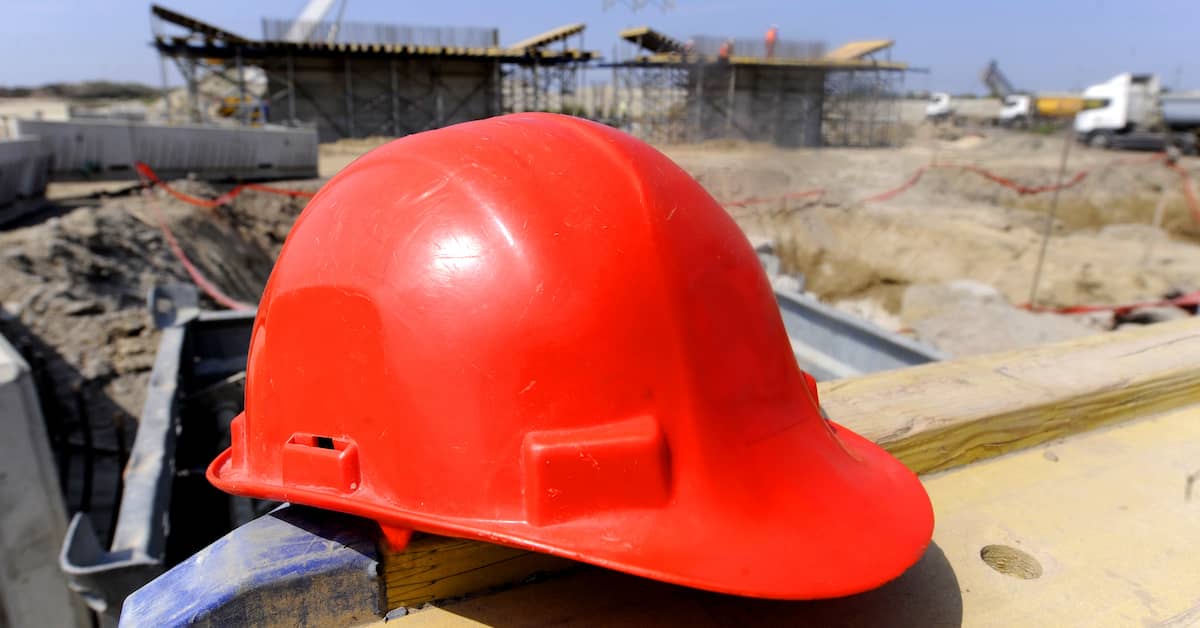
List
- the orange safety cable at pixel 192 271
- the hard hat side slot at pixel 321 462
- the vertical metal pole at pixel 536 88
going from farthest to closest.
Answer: the vertical metal pole at pixel 536 88
the orange safety cable at pixel 192 271
the hard hat side slot at pixel 321 462

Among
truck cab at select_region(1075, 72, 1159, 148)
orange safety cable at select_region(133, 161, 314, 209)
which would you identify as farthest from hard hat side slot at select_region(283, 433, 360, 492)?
truck cab at select_region(1075, 72, 1159, 148)

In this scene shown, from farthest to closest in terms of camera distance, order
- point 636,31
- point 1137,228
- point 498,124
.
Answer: point 636,31 → point 1137,228 → point 498,124

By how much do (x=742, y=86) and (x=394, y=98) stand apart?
12.2 meters

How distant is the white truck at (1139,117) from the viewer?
2692cm

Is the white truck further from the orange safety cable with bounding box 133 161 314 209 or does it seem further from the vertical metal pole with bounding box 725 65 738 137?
the orange safety cable with bounding box 133 161 314 209

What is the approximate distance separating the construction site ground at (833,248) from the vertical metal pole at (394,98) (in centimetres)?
186

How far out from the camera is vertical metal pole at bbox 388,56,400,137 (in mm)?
23375

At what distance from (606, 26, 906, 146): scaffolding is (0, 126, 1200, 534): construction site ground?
223 centimetres

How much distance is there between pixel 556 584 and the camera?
136cm

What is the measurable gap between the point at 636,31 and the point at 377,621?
79.0ft

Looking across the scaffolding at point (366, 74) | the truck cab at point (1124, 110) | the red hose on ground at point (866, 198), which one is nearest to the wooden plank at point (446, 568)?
the red hose on ground at point (866, 198)

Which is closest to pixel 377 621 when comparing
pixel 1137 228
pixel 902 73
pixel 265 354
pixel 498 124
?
pixel 265 354

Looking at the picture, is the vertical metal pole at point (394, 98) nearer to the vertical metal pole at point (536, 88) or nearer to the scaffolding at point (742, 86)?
the vertical metal pole at point (536, 88)

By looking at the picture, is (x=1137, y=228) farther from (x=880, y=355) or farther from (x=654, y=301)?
(x=654, y=301)
